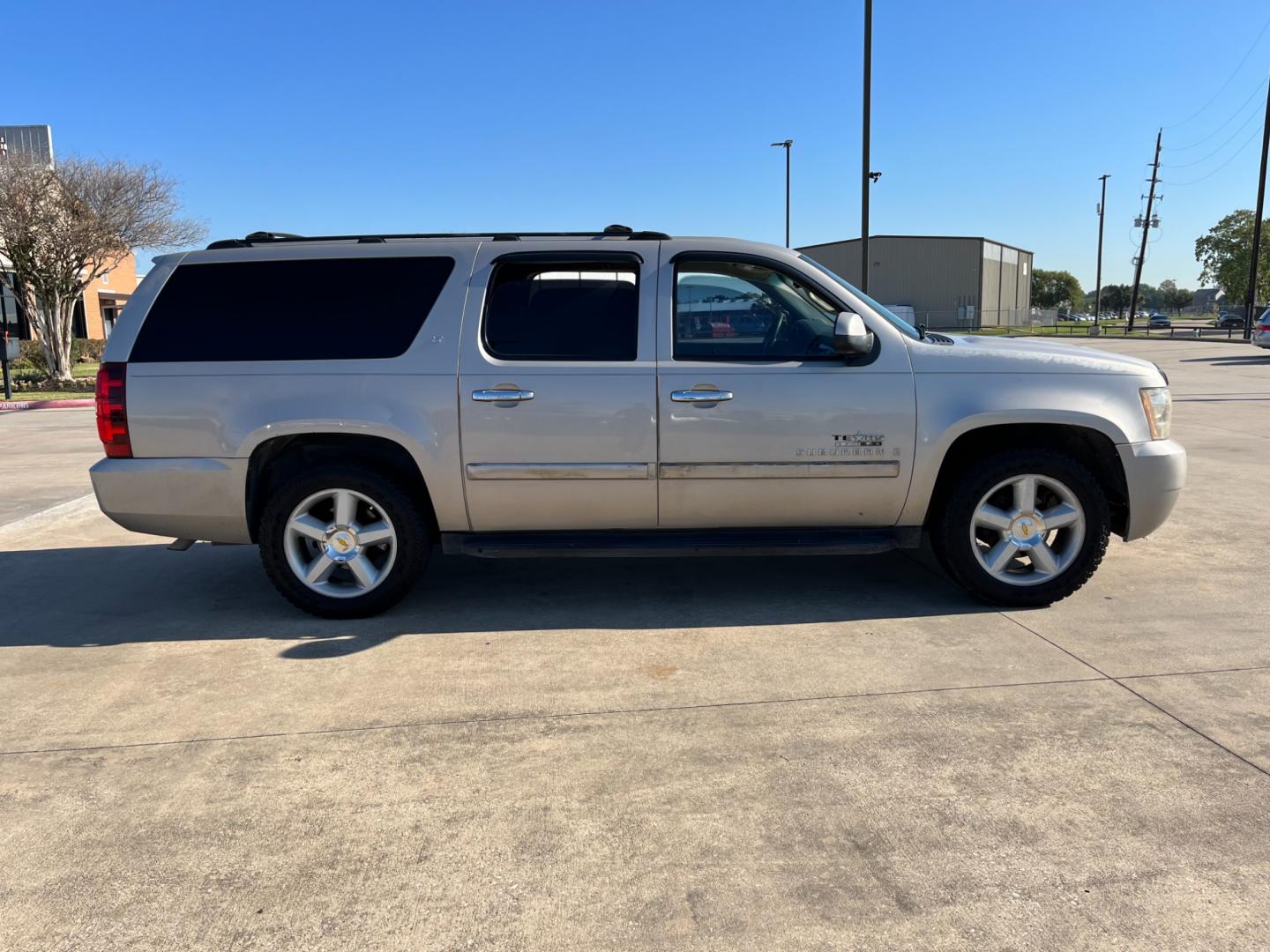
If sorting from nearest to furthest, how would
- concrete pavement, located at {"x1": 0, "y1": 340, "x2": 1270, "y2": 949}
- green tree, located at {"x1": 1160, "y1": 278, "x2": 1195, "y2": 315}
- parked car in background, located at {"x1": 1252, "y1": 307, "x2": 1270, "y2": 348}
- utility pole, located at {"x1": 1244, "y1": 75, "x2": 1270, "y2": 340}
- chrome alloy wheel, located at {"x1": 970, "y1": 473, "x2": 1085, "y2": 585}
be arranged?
1. concrete pavement, located at {"x1": 0, "y1": 340, "x2": 1270, "y2": 949}
2. chrome alloy wheel, located at {"x1": 970, "y1": 473, "x2": 1085, "y2": 585}
3. parked car in background, located at {"x1": 1252, "y1": 307, "x2": 1270, "y2": 348}
4. utility pole, located at {"x1": 1244, "y1": 75, "x2": 1270, "y2": 340}
5. green tree, located at {"x1": 1160, "y1": 278, "x2": 1195, "y2": 315}

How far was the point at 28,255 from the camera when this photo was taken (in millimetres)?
20719

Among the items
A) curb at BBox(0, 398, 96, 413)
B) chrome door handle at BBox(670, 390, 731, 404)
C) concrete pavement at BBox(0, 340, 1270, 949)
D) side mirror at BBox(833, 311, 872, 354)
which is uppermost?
side mirror at BBox(833, 311, 872, 354)

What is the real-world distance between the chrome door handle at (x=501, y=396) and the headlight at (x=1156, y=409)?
3.16 m

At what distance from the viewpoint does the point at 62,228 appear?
68.4ft

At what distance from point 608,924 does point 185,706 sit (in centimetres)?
227

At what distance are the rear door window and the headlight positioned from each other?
8.72 ft

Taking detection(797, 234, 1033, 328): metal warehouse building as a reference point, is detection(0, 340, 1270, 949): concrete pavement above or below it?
below

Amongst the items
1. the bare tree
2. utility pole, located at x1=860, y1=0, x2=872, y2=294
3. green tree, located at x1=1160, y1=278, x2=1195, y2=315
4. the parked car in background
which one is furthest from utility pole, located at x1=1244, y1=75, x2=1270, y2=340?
green tree, located at x1=1160, y1=278, x2=1195, y2=315

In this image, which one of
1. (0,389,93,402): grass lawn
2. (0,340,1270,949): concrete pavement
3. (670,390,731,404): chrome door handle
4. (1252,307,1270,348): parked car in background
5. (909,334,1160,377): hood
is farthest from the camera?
(1252,307,1270,348): parked car in background

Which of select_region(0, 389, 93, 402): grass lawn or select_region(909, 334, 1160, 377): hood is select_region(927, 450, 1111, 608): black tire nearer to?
select_region(909, 334, 1160, 377): hood

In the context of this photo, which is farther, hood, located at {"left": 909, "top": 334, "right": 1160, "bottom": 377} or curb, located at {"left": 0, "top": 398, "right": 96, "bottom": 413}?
curb, located at {"left": 0, "top": 398, "right": 96, "bottom": 413}

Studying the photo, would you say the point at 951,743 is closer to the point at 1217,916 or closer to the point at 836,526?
the point at 1217,916

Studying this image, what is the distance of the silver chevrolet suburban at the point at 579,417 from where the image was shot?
4.61 metres

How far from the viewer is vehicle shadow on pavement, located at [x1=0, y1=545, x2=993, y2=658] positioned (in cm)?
475
